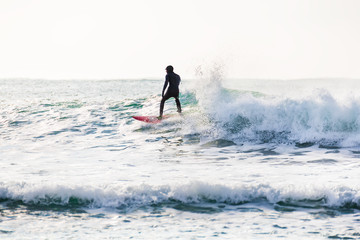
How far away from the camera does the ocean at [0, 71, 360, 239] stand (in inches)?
196

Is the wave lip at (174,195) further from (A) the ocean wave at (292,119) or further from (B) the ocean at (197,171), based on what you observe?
(A) the ocean wave at (292,119)

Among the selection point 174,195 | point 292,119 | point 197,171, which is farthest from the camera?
point 292,119

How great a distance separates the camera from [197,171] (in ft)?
24.8

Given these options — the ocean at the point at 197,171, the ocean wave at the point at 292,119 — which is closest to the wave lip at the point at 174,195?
the ocean at the point at 197,171

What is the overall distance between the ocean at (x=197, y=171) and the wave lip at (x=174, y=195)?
14 mm

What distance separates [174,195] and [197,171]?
1.65m

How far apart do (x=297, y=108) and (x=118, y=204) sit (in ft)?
24.3

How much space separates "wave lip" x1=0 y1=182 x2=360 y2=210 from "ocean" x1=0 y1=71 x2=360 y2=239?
14mm

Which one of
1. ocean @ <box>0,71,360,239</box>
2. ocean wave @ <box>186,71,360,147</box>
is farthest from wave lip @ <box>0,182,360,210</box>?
ocean wave @ <box>186,71,360,147</box>

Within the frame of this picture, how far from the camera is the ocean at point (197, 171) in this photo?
4980 mm

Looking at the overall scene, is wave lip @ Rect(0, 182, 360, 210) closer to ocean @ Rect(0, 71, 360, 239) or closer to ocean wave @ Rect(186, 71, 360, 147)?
ocean @ Rect(0, 71, 360, 239)

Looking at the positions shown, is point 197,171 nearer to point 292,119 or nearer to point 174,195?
point 174,195

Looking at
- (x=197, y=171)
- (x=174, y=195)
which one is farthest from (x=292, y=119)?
(x=174, y=195)

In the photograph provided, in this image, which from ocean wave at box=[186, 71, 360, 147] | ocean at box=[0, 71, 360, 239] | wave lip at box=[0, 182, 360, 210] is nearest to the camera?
ocean at box=[0, 71, 360, 239]
